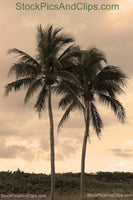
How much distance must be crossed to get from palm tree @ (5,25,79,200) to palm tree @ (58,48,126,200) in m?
2.39

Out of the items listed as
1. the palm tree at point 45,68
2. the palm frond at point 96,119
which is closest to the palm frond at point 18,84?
the palm tree at point 45,68

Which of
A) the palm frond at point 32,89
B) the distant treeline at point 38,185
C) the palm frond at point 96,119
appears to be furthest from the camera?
the distant treeline at point 38,185

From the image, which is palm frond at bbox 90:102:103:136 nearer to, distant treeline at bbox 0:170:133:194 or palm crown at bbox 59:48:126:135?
palm crown at bbox 59:48:126:135

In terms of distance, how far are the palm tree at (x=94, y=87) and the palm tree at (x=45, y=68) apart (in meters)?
2.39

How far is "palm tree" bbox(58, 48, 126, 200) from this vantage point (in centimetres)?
2928

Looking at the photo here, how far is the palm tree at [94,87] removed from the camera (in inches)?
1153

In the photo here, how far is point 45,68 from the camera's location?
2612cm

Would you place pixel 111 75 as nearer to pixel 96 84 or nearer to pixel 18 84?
pixel 96 84

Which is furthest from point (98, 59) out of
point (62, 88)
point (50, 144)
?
point (50, 144)

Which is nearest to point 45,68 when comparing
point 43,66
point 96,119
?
point 43,66

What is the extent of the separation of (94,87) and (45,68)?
5819 millimetres

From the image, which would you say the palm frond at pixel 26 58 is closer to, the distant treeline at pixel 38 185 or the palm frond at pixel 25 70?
the palm frond at pixel 25 70

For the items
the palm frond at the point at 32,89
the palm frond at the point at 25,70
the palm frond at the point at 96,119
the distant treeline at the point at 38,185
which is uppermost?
the palm frond at the point at 25,70

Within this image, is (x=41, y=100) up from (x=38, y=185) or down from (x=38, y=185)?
up
